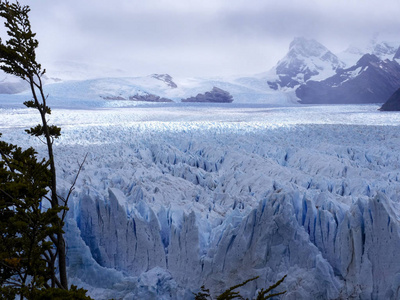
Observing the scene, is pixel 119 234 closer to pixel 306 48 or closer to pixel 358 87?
pixel 358 87

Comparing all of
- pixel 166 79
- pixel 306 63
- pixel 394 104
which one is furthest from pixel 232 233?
pixel 306 63

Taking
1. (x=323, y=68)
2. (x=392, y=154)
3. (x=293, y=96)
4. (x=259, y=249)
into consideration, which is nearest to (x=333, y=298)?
(x=259, y=249)

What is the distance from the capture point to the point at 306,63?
140 metres

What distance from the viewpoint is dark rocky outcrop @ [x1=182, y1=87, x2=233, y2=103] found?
81.2 metres

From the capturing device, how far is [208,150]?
539 inches

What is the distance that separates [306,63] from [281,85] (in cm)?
3341

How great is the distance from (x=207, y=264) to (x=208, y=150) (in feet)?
25.4

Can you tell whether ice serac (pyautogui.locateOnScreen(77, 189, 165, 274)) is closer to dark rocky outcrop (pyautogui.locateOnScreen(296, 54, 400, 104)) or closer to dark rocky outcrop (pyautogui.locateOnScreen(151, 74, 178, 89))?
dark rocky outcrop (pyautogui.locateOnScreen(151, 74, 178, 89))

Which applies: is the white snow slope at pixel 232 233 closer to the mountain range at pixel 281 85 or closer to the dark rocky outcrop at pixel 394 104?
the dark rocky outcrop at pixel 394 104

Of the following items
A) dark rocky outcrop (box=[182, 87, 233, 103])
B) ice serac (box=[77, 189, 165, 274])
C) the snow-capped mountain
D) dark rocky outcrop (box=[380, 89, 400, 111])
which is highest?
the snow-capped mountain

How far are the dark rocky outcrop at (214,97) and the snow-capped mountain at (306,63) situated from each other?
143 ft

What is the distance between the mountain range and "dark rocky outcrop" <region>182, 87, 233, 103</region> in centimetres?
86

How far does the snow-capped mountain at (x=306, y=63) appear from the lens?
424 feet

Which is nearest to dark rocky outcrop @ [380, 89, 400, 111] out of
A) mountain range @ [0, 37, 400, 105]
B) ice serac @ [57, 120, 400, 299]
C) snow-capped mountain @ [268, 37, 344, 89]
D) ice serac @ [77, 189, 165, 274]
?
mountain range @ [0, 37, 400, 105]
